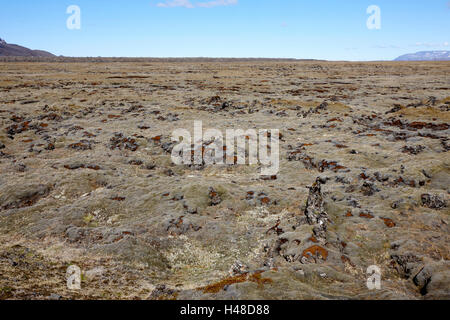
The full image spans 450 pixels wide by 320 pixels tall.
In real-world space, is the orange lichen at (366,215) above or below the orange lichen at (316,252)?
above

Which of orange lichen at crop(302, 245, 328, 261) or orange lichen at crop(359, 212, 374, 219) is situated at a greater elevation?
orange lichen at crop(359, 212, 374, 219)

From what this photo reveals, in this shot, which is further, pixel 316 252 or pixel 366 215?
pixel 366 215

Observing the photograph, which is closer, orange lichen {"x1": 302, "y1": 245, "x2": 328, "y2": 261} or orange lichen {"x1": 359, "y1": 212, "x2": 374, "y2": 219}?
orange lichen {"x1": 302, "y1": 245, "x2": 328, "y2": 261}

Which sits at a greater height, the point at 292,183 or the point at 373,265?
the point at 292,183

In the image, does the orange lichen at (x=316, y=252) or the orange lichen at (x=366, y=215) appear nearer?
the orange lichen at (x=316, y=252)

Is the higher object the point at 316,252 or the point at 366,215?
the point at 366,215

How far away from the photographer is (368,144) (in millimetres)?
21562

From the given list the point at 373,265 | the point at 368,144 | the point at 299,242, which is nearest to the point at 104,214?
the point at 299,242
